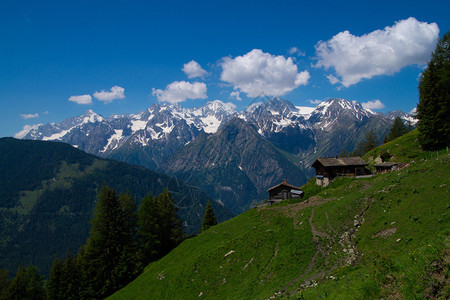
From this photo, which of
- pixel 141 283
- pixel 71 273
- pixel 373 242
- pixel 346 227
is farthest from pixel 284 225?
pixel 71 273

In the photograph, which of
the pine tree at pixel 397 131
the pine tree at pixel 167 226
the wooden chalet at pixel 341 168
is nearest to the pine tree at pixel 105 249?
the pine tree at pixel 167 226

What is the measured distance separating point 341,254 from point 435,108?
4494cm

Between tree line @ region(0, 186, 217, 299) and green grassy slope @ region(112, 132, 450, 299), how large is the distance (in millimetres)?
9227

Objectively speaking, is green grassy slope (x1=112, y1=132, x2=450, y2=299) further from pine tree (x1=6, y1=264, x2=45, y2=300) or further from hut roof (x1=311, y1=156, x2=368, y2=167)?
pine tree (x1=6, y1=264, x2=45, y2=300)

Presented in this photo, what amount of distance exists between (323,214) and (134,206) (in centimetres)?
4084

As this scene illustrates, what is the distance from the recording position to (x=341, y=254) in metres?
24.4

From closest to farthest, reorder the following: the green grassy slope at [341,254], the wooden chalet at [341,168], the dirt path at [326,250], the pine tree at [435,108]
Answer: the green grassy slope at [341,254] → the dirt path at [326,250] → the pine tree at [435,108] → the wooden chalet at [341,168]

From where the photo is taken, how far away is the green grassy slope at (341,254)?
12.9 metres

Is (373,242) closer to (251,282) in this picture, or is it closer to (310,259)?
(310,259)

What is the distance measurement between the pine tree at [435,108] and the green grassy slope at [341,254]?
20.5 m

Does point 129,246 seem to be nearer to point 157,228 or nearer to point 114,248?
point 114,248

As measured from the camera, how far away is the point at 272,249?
31141 mm

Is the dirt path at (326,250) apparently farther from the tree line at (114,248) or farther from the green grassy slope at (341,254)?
the tree line at (114,248)

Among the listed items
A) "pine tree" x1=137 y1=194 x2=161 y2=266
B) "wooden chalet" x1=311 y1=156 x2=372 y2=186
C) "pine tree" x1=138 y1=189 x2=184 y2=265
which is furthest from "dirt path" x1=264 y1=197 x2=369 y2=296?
"pine tree" x1=137 y1=194 x2=161 y2=266
